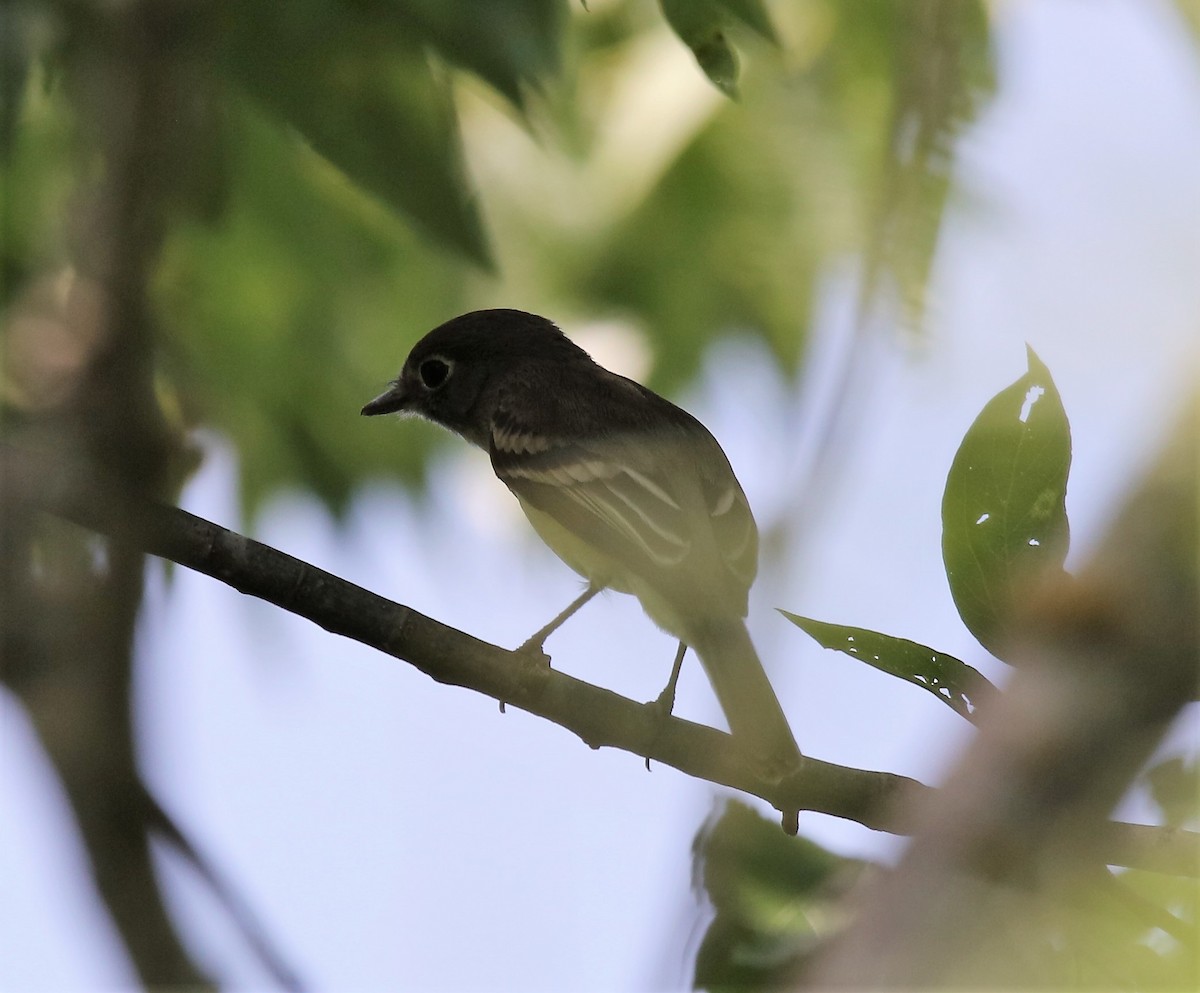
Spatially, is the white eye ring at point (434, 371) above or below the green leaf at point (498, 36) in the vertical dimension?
above

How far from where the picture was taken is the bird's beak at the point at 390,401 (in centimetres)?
637

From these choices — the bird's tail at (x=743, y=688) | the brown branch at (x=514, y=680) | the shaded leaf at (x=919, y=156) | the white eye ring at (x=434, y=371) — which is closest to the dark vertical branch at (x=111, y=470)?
the brown branch at (x=514, y=680)

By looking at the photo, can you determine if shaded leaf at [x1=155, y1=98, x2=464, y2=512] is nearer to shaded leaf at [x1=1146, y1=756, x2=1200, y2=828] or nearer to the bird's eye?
the bird's eye

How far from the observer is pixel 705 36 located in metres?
2.96

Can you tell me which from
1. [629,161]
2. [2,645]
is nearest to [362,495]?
[629,161]

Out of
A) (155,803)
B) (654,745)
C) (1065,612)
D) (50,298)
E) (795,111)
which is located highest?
(795,111)

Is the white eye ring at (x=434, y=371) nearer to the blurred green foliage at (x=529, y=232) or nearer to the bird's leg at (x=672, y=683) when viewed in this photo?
the blurred green foliage at (x=529, y=232)

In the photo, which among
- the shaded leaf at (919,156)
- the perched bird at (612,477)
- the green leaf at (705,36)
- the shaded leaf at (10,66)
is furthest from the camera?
the perched bird at (612,477)

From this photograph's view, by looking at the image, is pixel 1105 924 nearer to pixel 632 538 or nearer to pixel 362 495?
pixel 632 538

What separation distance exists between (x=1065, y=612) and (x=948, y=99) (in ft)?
2.55

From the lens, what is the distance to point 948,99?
175cm

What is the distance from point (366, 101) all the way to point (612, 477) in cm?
169

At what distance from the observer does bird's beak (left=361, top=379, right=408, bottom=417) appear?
6.37 meters

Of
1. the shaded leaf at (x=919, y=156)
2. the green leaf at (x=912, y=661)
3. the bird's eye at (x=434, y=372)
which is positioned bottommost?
the green leaf at (x=912, y=661)
